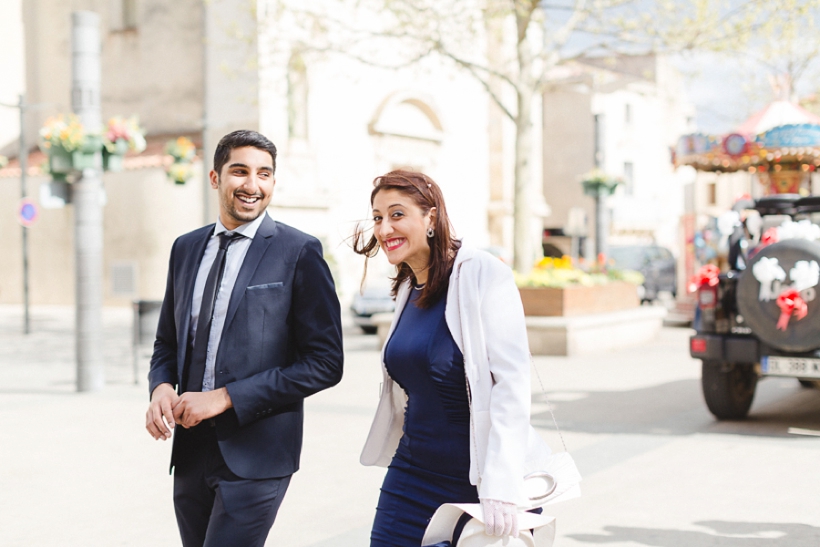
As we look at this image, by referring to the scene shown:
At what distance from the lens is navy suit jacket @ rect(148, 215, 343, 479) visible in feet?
9.81

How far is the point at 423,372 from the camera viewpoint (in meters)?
3.02

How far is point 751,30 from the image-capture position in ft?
57.1

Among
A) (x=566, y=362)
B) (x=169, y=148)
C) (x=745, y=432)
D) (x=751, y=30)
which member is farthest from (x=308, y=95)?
(x=745, y=432)

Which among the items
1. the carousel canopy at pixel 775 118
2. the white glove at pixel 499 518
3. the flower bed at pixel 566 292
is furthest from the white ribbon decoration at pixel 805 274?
the flower bed at pixel 566 292

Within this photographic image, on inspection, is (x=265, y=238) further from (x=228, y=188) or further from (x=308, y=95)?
(x=308, y=95)

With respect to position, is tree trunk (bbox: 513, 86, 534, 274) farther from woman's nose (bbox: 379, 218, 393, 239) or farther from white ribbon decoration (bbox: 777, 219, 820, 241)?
woman's nose (bbox: 379, 218, 393, 239)

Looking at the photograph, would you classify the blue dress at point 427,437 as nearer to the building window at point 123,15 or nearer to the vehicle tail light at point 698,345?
the vehicle tail light at point 698,345

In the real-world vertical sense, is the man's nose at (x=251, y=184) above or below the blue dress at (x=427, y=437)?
above

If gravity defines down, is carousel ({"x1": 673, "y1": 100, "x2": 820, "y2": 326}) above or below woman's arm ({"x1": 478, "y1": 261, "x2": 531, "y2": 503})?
above

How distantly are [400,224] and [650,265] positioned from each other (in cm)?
2801

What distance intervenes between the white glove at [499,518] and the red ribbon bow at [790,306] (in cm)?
620

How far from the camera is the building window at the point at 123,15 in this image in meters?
29.4

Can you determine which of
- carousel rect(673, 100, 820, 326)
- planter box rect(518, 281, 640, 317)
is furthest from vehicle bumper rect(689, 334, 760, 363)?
planter box rect(518, 281, 640, 317)

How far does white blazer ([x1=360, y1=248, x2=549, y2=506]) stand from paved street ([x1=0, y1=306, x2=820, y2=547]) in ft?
8.57
